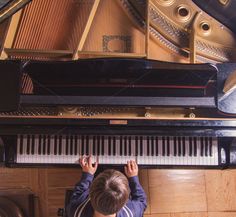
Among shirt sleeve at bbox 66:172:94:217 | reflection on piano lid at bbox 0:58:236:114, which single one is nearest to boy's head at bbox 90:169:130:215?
shirt sleeve at bbox 66:172:94:217

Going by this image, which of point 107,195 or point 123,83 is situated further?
point 123,83

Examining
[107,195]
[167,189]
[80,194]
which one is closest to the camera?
[107,195]

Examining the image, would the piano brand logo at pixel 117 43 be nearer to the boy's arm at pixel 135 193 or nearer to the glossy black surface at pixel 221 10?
the glossy black surface at pixel 221 10

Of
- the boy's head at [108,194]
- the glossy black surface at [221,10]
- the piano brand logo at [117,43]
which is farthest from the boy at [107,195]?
the glossy black surface at [221,10]

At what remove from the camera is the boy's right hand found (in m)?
2.24

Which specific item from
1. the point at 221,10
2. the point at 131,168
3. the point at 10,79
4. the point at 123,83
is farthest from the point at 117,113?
the point at 221,10

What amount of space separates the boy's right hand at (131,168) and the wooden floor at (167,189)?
2.97 ft

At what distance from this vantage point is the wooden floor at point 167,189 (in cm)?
302

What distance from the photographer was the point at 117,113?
2266mm

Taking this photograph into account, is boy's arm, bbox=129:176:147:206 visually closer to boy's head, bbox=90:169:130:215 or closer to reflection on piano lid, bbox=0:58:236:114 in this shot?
boy's head, bbox=90:169:130:215

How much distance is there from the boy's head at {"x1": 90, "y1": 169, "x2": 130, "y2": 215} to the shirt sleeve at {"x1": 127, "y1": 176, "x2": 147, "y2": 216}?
0.85ft

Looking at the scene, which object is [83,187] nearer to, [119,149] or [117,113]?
[119,149]

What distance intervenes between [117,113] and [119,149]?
243 mm

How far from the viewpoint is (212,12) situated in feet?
8.06
